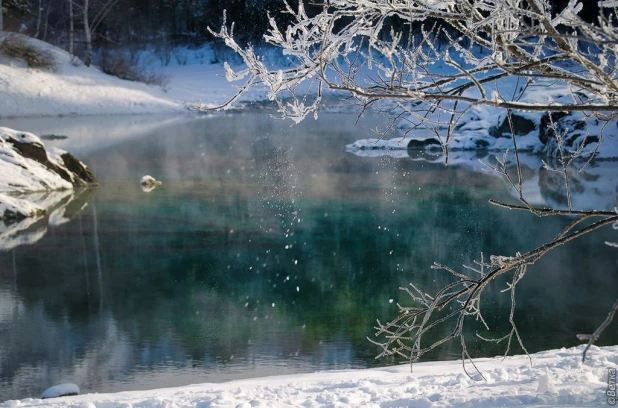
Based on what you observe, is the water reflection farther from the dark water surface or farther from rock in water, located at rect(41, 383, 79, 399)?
rock in water, located at rect(41, 383, 79, 399)

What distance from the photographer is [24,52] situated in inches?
1016

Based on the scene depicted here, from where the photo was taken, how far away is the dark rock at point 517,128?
1886cm

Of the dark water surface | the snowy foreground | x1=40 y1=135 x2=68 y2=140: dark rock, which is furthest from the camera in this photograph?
x1=40 y1=135 x2=68 y2=140: dark rock

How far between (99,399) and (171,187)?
8.62m

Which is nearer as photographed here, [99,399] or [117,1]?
[99,399]

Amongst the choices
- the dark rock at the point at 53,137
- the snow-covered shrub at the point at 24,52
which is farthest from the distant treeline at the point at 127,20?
the dark rock at the point at 53,137

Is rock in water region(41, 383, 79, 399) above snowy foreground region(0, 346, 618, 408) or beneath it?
beneath

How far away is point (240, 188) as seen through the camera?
1259 cm

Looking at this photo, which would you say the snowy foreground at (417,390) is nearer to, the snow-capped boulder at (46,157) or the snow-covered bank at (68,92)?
the snow-capped boulder at (46,157)

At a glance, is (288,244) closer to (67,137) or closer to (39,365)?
(39,365)

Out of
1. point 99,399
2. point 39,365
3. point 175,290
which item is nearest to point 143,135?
point 175,290

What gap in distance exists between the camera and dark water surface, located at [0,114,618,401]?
575cm

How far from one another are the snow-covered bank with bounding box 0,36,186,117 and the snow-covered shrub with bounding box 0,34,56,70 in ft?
0.62

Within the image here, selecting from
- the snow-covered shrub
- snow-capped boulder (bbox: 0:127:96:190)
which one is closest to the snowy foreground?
snow-capped boulder (bbox: 0:127:96:190)
